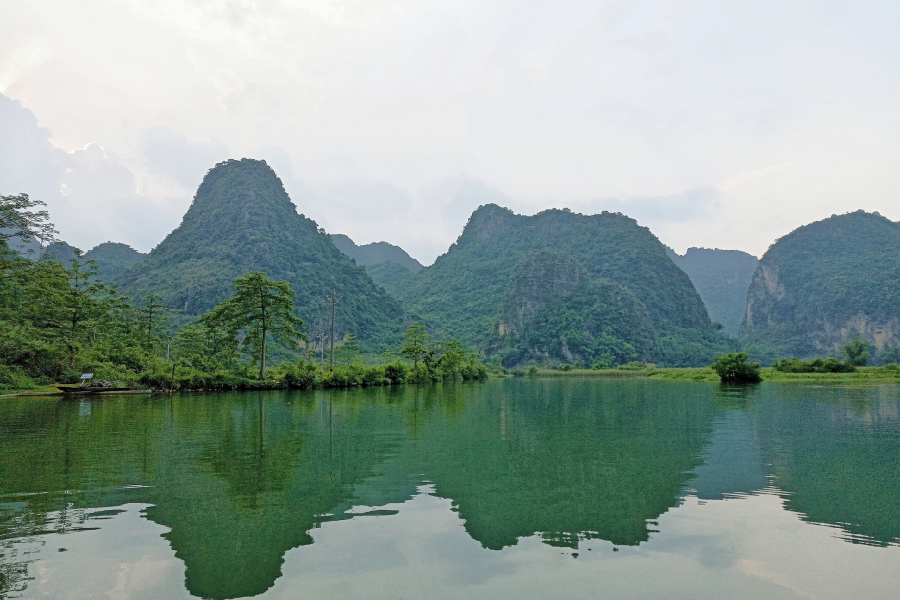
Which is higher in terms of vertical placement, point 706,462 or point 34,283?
point 34,283

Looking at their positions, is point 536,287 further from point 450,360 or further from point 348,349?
point 348,349

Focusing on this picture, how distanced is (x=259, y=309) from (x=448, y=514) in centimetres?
2917

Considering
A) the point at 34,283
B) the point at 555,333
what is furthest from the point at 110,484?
the point at 555,333

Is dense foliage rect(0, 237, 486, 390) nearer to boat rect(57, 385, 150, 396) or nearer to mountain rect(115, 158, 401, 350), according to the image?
boat rect(57, 385, 150, 396)

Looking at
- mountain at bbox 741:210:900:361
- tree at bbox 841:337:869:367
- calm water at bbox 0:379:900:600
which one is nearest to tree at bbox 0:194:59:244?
calm water at bbox 0:379:900:600

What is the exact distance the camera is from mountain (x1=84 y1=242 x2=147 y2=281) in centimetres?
10300

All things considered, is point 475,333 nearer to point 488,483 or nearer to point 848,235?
point 848,235

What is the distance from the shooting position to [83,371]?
95.8 ft

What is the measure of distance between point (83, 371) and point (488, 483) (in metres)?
28.8

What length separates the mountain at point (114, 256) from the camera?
103 metres

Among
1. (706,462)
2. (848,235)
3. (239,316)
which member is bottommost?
(706,462)

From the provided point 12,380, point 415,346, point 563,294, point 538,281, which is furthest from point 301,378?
point 563,294

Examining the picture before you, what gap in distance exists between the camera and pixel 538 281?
123 m

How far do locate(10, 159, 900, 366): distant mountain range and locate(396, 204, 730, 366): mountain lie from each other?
1.14 ft
